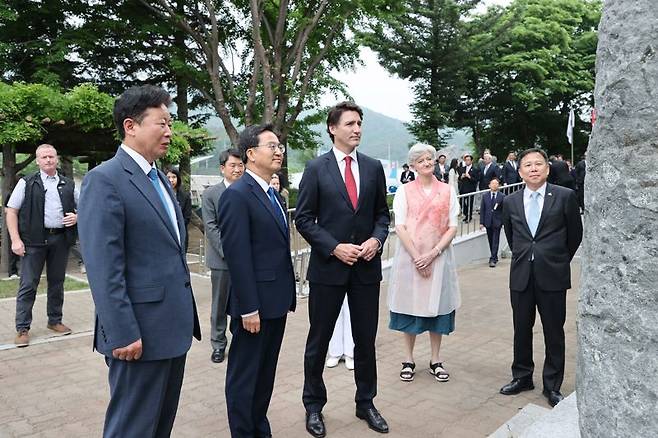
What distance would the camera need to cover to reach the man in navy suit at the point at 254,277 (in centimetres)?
312

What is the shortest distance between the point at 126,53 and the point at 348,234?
42.6 feet

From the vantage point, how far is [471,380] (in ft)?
15.4

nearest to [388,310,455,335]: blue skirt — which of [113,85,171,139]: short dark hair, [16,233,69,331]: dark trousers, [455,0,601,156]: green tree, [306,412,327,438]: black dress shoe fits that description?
[306,412,327,438]: black dress shoe

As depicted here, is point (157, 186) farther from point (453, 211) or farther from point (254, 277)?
point (453, 211)

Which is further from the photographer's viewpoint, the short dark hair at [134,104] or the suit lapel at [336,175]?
the suit lapel at [336,175]

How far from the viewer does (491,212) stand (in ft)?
34.8

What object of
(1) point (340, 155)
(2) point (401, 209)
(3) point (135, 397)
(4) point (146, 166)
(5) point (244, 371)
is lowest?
(5) point (244, 371)

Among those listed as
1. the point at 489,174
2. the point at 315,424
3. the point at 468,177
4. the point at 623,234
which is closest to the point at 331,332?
the point at 315,424

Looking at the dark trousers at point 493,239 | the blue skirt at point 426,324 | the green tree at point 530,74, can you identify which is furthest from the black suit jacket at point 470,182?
the green tree at point 530,74

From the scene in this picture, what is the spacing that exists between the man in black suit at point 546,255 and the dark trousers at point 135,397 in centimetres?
286

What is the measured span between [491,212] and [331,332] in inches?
301

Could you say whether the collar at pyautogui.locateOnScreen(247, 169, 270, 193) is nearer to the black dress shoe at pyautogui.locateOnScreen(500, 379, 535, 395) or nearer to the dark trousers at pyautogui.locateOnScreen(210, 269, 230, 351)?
the dark trousers at pyautogui.locateOnScreen(210, 269, 230, 351)

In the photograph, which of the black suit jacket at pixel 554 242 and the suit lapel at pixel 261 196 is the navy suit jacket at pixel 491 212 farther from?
the suit lapel at pixel 261 196

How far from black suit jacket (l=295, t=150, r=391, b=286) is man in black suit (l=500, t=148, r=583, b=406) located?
1249 mm
